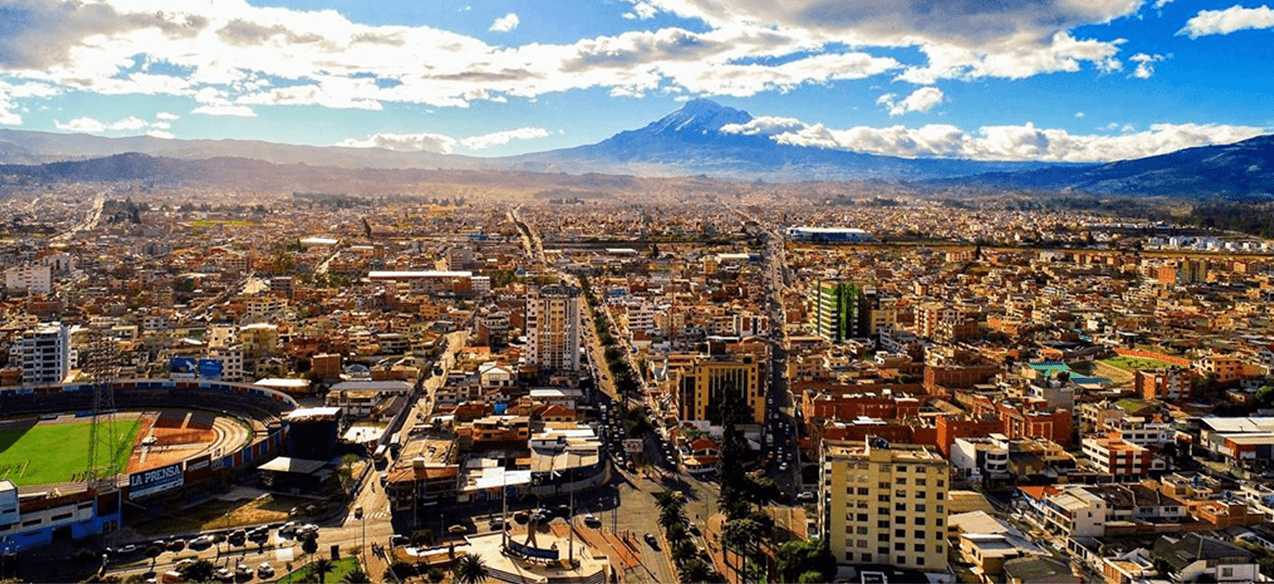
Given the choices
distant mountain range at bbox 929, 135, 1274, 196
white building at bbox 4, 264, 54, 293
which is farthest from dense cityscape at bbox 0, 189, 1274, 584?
distant mountain range at bbox 929, 135, 1274, 196

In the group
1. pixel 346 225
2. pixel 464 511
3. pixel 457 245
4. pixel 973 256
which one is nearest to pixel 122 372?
pixel 464 511

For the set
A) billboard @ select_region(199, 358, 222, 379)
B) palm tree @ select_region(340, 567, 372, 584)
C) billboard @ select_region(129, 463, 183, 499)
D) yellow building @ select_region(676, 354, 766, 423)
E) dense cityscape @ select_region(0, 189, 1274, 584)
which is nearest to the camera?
palm tree @ select_region(340, 567, 372, 584)

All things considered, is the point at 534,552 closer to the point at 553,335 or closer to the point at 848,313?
the point at 553,335

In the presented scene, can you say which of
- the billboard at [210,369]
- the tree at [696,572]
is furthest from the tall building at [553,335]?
the tree at [696,572]

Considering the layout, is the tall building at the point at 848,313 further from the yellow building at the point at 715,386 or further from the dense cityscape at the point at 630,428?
the yellow building at the point at 715,386

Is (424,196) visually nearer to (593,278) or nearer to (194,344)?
(593,278)

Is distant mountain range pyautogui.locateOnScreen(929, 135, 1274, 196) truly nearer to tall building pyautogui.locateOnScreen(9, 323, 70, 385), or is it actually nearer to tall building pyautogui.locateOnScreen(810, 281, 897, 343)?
tall building pyautogui.locateOnScreen(810, 281, 897, 343)
